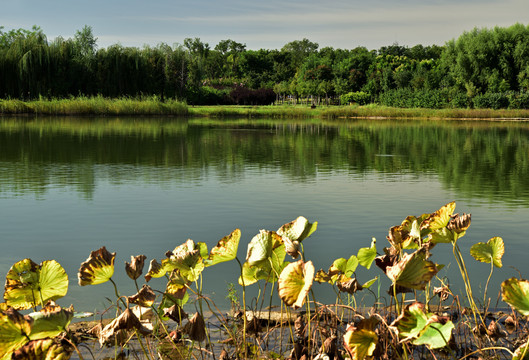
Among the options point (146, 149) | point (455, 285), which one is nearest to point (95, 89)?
point (146, 149)

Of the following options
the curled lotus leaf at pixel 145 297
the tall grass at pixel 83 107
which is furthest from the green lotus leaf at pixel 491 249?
the tall grass at pixel 83 107

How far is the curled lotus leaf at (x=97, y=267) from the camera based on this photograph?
289cm

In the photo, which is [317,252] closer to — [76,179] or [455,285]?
[455,285]

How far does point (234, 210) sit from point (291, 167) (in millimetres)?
6572

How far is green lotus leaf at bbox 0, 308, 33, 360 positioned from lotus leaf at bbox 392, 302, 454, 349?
1552mm

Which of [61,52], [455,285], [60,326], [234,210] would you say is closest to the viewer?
[60,326]

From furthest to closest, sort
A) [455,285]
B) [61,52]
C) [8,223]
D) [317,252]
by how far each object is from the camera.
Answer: [61,52], [8,223], [317,252], [455,285]

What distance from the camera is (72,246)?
6867 millimetres

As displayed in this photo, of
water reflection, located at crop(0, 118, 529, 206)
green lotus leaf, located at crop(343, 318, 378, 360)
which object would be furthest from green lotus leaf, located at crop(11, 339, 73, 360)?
water reflection, located at crop(0, 118, 529, 206)

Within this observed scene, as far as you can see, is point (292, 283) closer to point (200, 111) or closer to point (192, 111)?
point (192, 111)

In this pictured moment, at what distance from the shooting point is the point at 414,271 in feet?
9.18

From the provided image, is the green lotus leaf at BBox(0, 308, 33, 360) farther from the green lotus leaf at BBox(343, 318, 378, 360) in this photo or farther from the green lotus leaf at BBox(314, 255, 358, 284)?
the green lotus leaf at BBox(314, 255, 358, 284)

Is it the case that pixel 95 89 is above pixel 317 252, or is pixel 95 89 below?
above

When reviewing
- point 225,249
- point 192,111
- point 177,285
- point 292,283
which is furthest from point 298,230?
point 192,111
